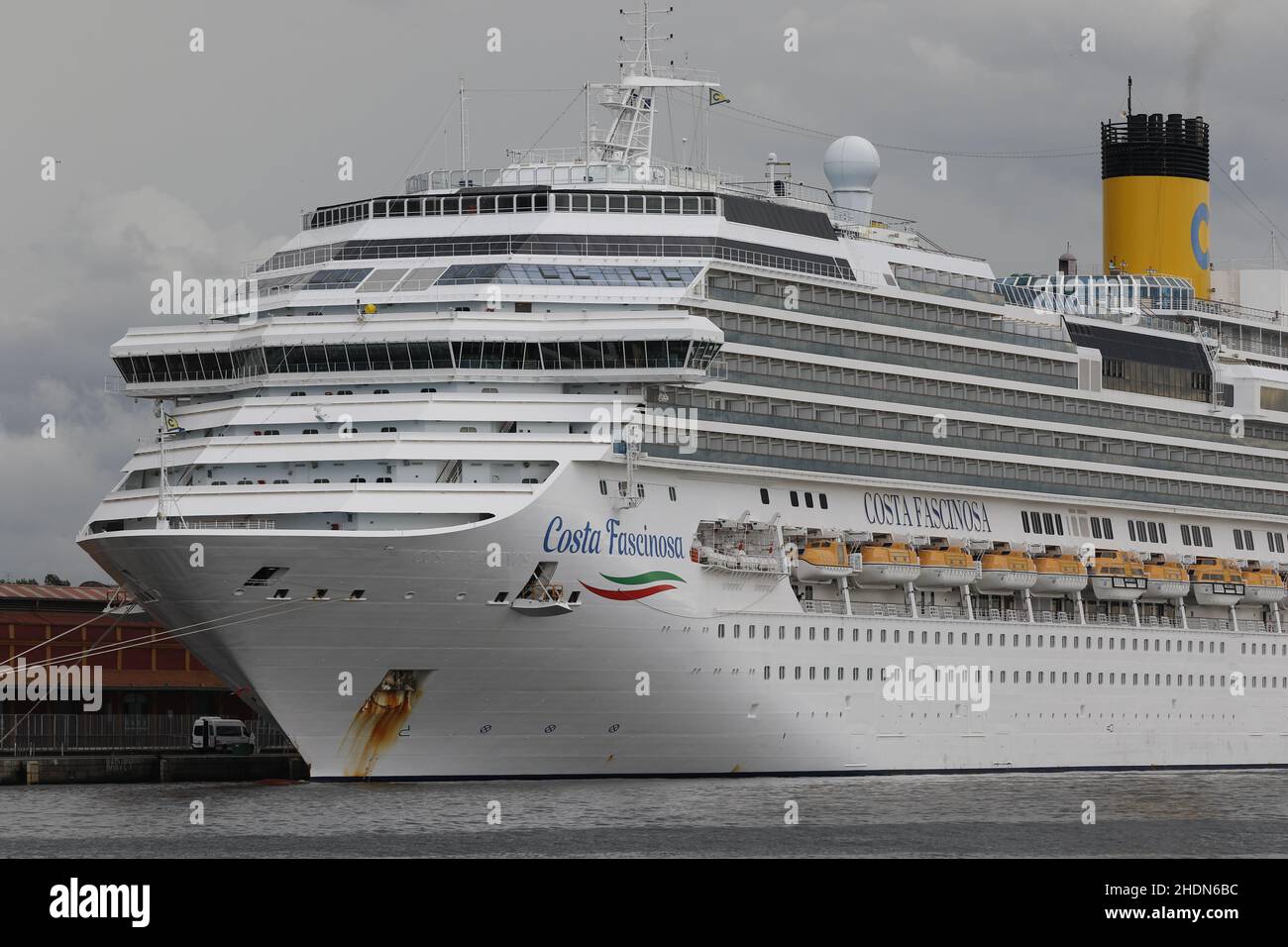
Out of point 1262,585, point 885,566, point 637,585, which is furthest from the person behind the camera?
point 1262,585

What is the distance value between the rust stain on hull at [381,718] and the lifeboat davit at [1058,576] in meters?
18.6

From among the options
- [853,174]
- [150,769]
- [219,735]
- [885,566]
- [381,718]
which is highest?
[853,174]

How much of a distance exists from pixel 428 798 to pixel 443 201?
46.5 ft

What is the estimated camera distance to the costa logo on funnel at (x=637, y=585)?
136 ft

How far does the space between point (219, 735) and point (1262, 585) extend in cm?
2868

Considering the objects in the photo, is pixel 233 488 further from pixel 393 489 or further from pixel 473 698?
pixel 473 698

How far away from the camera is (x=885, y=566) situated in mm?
48438

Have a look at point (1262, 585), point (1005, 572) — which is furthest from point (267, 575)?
point (1262, 585)

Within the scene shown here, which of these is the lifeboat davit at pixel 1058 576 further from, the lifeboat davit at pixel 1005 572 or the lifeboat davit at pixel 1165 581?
the lifeboat davit at pixel 1165 581

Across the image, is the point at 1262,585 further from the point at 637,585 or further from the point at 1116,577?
the point at 637,585

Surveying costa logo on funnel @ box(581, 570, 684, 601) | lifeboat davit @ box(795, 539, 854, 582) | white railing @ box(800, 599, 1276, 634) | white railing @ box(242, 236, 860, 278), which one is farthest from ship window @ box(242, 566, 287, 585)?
white railing @ box(800, 599, 1276, 634)

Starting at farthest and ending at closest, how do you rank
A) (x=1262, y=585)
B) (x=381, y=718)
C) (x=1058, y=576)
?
(x=1262, y=585)
(x=1058, y=576)
(x=381, y=718)

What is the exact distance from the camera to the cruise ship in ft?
132
